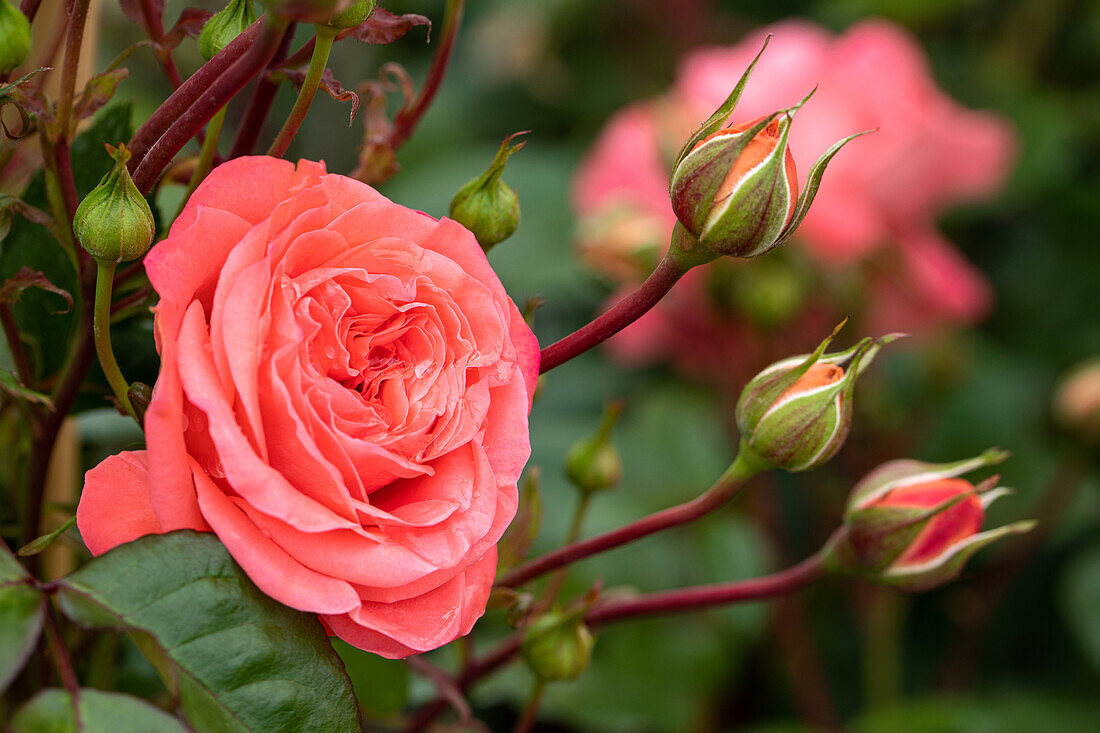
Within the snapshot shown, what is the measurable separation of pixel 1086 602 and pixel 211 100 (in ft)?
2.28

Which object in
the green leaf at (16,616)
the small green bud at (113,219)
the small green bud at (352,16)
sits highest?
the small green bud at (352,16)

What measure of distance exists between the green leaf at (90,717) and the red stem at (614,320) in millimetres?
117

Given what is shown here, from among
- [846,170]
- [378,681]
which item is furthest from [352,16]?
[846,170]

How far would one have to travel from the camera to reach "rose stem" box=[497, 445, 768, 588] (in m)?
0.28

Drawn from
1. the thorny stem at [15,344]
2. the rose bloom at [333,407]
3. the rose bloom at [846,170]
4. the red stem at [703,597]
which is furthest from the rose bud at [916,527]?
the rose bloom at [846,170]

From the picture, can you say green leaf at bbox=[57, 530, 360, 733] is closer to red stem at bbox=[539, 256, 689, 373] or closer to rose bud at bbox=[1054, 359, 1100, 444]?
red stem at bbox=[539, 256, 689, 373]

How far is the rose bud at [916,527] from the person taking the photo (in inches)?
11.6

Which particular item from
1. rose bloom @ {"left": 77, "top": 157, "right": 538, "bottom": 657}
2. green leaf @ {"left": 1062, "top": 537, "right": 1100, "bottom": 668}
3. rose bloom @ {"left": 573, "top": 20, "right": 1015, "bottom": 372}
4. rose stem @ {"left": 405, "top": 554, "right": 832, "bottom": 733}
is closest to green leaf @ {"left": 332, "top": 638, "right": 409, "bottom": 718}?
rose stem @ {"left": 405, "top": 554, "right": 832, "bottom": 733}

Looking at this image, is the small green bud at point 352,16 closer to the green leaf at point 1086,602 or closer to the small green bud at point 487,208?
the small green bud at point 487,208

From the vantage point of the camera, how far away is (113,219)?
21 centimetres

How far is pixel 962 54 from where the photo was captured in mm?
1062

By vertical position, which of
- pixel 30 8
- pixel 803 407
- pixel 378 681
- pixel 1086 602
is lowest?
pixel 1086 602

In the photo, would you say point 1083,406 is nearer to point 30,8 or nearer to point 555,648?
point 555,648

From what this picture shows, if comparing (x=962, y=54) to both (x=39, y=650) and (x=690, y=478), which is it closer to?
(x=690, y=478)
